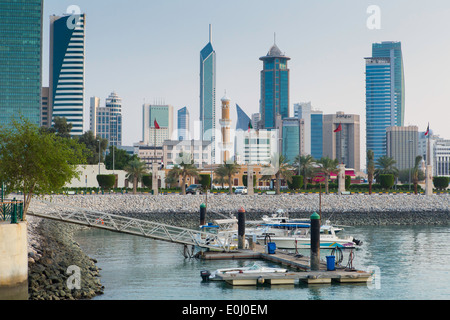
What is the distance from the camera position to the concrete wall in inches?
1013

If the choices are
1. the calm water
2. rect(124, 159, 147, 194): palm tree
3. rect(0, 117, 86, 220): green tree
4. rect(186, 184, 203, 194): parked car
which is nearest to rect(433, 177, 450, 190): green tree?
rect(186, 184, 203, 194): parked car

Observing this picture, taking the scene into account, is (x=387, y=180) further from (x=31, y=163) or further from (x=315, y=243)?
(x=31, y=163)

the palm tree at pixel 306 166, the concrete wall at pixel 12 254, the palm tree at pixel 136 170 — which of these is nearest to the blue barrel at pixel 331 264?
the concrete wall at pixel 12 254

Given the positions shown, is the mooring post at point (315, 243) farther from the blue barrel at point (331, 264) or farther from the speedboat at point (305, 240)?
the speedboat at point (305, 240)

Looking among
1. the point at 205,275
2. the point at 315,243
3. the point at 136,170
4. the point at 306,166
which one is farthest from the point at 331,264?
the point at 306,166

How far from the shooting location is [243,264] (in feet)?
135

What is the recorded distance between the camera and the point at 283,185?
128 metres

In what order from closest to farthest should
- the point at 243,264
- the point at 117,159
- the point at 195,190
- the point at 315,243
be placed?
the point at 315,243
the point at 243,264
the point at 195,190
the point at 117,159

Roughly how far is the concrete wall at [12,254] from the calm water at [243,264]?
5.00 m

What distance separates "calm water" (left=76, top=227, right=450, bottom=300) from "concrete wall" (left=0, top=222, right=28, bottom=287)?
5000 millimetres

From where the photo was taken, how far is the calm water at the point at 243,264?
3139 cm

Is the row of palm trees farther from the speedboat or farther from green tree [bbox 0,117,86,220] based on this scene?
green tree [bbox 0,117,86,220]

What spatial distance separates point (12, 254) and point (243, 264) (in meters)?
18.6
